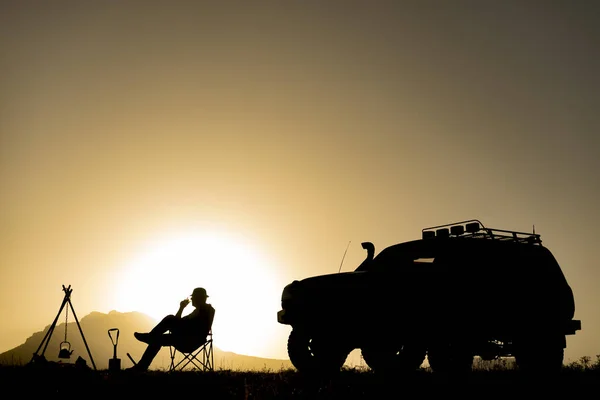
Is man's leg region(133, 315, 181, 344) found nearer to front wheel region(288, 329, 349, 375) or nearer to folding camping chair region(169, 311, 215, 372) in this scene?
folding camping chair region(169, 311, 215, 372)

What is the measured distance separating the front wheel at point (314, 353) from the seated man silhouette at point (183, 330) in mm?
2058

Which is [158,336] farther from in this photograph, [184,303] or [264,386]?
[264,386]

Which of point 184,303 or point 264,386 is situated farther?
point 184,303

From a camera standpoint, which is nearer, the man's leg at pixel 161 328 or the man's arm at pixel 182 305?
the man's leg at pixel 161 328

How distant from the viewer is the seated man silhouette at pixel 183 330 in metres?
10.8

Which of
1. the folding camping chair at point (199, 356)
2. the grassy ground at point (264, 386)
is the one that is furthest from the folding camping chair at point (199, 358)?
the grassy ground at point (264, 386)

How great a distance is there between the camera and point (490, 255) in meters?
9.74

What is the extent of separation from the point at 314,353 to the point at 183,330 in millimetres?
2790

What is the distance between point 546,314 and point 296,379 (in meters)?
4.46

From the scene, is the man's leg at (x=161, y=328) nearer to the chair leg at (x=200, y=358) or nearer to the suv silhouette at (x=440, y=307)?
the chair leg at (x=200, y=358)

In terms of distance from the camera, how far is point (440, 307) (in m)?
8.45

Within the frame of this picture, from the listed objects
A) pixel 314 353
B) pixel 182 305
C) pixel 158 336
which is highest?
pixel 182 305

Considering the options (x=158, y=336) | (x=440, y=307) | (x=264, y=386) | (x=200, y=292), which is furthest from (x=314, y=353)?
(x=200, y=292)

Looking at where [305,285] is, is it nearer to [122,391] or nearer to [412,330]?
[412,330]
